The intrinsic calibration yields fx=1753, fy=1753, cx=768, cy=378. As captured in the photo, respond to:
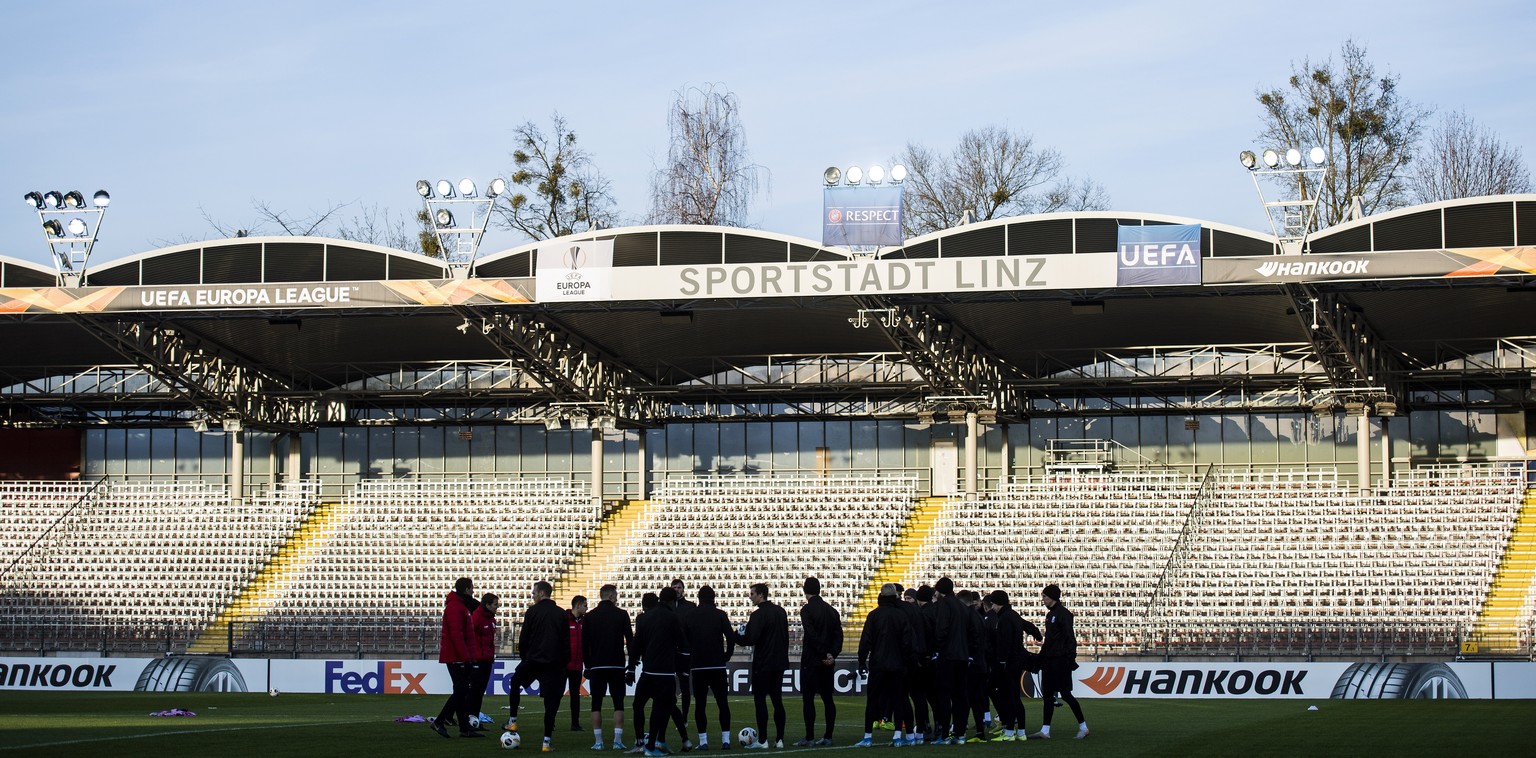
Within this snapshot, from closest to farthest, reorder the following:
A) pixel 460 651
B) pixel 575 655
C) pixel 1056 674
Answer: pixel 460 651
pixel 1056 674
pixel 575 655

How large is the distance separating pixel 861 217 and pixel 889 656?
1709 cm

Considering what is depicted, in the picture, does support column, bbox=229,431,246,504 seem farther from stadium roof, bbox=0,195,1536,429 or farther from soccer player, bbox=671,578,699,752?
soccer player, bbox=671,578,699,752

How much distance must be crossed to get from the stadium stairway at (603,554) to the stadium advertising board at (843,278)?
7.06m

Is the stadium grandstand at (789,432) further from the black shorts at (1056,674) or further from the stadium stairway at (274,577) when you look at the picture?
the black shorts at (1056,674)

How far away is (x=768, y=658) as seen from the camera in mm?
16891

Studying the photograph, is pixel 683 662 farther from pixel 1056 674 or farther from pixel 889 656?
pixel 1056 674

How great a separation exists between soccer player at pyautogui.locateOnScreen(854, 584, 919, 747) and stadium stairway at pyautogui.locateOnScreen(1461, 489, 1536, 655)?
53.3 feet

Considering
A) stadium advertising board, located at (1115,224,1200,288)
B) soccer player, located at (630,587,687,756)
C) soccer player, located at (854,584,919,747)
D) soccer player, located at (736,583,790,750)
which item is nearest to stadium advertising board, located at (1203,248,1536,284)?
stadium advertising board, located at (1115,224,1200,288)

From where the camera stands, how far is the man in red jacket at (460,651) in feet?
58.6

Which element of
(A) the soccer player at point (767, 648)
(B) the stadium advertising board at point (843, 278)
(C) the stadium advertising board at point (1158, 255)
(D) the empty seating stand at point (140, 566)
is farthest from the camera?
(D) the empty seating stand at point (140, 566)

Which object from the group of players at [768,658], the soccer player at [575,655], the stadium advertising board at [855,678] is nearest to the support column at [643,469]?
the stadium advertising board at [855,678]

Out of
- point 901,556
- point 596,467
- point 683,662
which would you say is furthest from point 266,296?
point 683,662

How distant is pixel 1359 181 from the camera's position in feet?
154

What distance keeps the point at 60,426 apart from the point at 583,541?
15547 mm
